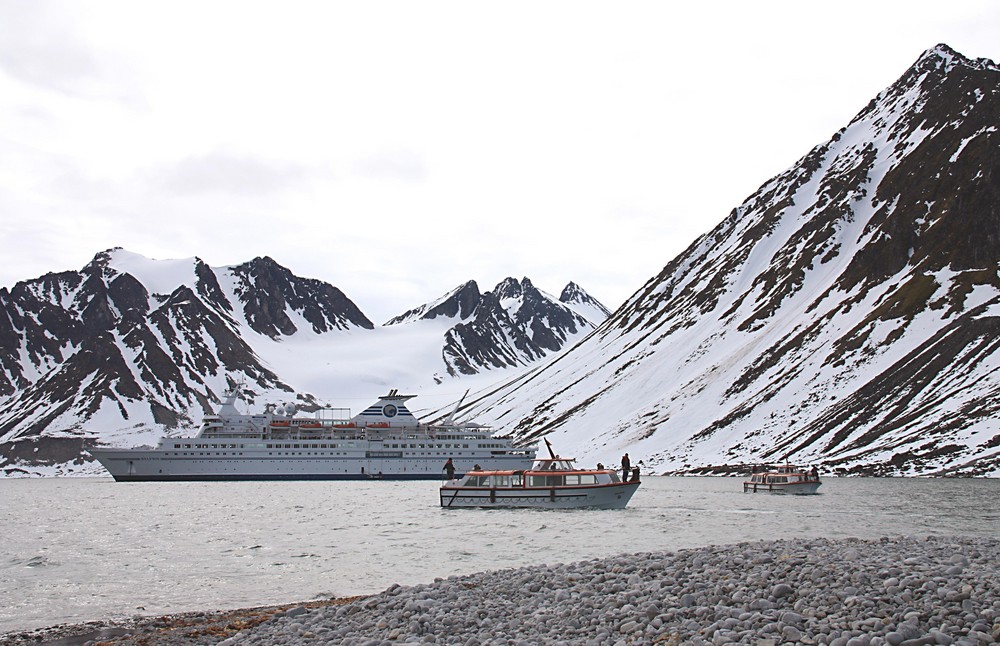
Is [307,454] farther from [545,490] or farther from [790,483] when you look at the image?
[545,490]

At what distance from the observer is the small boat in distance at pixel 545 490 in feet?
201

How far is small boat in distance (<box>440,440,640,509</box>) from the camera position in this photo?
2411 inches

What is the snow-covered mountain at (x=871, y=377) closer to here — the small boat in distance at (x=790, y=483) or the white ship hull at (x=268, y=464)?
the small boat in distance at (x=790, y=483)

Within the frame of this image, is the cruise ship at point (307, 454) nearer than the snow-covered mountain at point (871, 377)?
No

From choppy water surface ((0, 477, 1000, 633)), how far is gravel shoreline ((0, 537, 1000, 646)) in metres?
4.83

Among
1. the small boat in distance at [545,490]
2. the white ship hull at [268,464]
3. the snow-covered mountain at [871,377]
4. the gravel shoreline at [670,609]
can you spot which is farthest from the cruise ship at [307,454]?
the gravel shoreline at [670,609]

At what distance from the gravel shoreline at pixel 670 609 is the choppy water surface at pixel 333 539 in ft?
15.8

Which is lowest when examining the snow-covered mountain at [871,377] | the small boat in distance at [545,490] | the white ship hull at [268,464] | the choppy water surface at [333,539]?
the choppy water surface at [333,539]

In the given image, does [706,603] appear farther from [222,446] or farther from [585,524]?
[222,446]

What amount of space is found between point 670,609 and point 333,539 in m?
29.8

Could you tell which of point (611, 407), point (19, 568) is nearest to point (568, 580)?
point (19, 568)

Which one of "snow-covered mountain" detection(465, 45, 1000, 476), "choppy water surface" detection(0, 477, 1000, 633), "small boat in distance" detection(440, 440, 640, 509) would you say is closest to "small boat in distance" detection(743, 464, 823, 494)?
"choppy water surface" detection(0, 477, 1000, 633)

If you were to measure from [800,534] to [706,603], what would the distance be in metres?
25.3

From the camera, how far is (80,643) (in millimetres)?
20516
